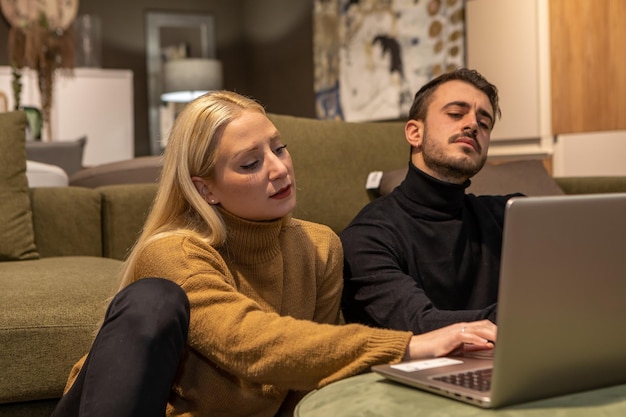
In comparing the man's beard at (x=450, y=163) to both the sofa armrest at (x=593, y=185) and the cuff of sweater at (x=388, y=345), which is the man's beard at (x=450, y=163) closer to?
the cuff of sweater at (x=388, y=345)

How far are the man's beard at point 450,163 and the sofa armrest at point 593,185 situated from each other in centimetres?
82

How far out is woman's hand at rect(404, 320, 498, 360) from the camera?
1218 mm

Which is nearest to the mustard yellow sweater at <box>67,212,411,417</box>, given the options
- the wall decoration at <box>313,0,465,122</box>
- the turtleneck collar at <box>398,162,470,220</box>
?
the turtleneck collar at <box>398,162,470,220</box>

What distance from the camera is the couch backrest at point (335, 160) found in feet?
7.74

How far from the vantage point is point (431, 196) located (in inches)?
73.7

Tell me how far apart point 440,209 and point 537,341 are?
95 centimetres

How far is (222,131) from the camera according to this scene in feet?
4.84

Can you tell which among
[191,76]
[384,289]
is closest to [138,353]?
[384,289]

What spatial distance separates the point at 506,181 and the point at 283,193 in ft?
3.61

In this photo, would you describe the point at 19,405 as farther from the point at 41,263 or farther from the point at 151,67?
the point at 151,67

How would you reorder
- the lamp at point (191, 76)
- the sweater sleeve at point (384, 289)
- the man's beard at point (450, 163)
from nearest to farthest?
the sweater sleeve at point (384, 289) → the man's beard at point (450, 163) → the lamp at point (191, 76)

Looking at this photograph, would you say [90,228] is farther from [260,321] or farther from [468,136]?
[260,321]

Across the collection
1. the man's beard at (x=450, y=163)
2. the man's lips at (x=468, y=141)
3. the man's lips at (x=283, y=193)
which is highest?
the man's lips at (x=468, y=141)

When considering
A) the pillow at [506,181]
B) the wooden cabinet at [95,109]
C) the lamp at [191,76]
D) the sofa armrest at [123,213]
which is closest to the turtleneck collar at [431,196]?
the pillow at [506,181]
